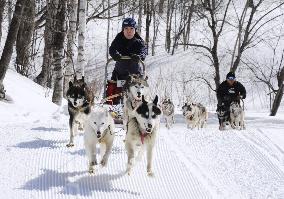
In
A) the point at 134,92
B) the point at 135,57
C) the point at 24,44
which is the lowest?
the point at 134,92

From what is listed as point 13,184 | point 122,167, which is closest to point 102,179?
point 122,167

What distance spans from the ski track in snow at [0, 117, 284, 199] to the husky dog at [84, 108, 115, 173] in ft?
0.74

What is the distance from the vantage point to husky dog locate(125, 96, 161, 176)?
5.85 metres

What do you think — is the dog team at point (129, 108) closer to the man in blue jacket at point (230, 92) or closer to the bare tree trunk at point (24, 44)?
the man in blue jacket at point (230, 92)

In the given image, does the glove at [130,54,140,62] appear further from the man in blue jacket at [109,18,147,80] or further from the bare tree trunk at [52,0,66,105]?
the bare tree trunk at [52,0,66,105]

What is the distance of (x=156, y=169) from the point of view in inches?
252

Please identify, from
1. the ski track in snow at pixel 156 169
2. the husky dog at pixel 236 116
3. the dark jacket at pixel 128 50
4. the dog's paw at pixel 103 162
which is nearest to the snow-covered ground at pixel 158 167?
the ski track in snow at pixel 156 169

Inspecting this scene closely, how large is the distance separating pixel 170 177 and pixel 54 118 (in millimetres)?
5330

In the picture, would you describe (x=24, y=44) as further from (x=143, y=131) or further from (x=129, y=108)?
(x=143, y=131)

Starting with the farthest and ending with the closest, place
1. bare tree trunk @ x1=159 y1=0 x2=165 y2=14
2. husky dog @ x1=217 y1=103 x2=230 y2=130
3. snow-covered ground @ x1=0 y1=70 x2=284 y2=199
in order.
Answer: bare tree trunk @ x1=159 y1=0 x2=165 y2=14
husky dog @ x1=217 y1=103 x2=230 y2=130
snow-covered ground @ x1=0 y1=70 x2=284 y2=199

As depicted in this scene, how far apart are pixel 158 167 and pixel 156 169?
0.36 ft

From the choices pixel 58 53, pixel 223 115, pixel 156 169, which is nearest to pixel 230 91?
pixel 223 115

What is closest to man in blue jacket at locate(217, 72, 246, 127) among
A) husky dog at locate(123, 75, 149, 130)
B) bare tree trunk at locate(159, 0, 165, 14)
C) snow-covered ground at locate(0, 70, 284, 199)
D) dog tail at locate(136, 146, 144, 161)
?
snow-covered ground at locate(0, 70, 284, 199)

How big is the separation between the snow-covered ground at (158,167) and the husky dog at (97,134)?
227 mm
